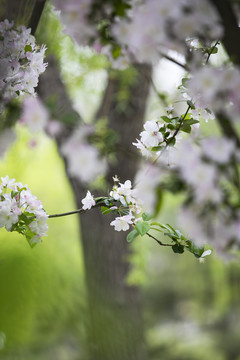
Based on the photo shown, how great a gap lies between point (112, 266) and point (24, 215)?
1699 millimetres

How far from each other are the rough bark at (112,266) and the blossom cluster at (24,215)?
4.72 feet

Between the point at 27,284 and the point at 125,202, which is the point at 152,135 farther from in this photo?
the point at 27,284

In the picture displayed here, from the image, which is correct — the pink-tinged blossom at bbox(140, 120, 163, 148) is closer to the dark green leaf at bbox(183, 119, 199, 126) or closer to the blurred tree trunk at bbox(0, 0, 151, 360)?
the dark green leaf at bbox(183, 119, 199, 126)

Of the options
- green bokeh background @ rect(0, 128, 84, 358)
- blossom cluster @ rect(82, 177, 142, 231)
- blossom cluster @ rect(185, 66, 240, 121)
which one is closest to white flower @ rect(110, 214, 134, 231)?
blossom cluster @ rect(82, 177, 142, 231)

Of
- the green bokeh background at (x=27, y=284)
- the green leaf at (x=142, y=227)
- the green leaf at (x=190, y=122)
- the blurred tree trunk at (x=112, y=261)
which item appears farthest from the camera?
the green bokeh background at (x=27, y=284)

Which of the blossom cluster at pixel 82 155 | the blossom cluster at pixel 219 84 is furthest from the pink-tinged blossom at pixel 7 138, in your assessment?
the blossom cluster at pixel 219 84

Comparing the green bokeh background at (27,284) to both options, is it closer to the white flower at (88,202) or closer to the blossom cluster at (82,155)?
the white flower at (88,202)

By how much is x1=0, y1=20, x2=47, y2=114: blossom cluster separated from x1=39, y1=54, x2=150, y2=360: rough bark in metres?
1.55

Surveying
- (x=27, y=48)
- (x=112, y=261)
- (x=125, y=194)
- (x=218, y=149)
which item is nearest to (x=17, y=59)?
(x=27, y=48)

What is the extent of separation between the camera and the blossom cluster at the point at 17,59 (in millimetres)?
661

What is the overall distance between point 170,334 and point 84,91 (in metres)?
4.62

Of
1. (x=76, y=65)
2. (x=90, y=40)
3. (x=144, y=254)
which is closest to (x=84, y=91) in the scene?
(x=76, y=65)

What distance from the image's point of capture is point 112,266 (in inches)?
95.2

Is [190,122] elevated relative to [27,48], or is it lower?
lower
